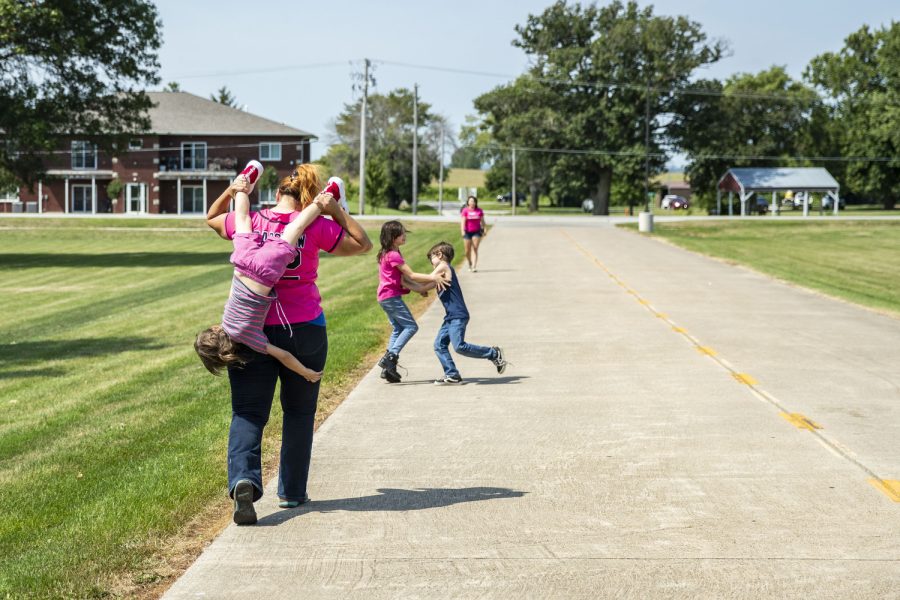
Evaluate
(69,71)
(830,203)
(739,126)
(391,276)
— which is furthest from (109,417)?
(830,203)

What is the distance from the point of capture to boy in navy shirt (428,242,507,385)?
10852 millimetres

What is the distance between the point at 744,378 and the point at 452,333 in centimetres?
292

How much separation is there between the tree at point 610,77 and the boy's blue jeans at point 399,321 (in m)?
69.7

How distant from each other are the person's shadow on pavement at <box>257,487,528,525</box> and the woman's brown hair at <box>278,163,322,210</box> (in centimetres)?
171

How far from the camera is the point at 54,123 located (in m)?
37.1

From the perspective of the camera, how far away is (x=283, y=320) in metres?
6.00

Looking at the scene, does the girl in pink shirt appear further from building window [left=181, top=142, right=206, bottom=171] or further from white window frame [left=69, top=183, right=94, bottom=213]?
white window frame [left=69, top=183, right=94, bottom=213]

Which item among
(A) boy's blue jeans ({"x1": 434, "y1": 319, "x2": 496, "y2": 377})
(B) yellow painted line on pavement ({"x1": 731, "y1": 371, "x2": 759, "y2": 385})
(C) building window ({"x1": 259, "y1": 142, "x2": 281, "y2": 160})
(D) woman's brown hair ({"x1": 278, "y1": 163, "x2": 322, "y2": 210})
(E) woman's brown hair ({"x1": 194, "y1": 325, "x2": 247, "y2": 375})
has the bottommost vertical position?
(B) yellow painted line on pavement ({"x1": 731, "y1": 371, "x2": 759, "y2": 385})

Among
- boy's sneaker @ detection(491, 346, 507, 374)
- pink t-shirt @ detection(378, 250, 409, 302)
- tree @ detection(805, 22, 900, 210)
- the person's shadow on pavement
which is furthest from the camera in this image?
tree @ detection(805, 22, 900, 210)

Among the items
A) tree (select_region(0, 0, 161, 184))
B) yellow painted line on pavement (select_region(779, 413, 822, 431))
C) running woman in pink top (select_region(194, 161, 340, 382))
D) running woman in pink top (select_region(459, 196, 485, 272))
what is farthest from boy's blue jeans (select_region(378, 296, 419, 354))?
tree (select_region(0, 0, 161, 184))

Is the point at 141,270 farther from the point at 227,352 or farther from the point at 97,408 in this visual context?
the point at 227,352

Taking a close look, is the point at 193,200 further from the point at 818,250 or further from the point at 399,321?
the point at 399,321

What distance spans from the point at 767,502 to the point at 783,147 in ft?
328

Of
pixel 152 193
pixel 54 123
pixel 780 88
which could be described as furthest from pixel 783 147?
pixel 54 123
